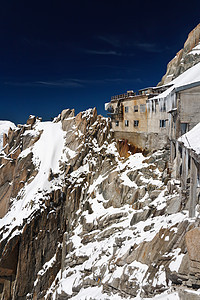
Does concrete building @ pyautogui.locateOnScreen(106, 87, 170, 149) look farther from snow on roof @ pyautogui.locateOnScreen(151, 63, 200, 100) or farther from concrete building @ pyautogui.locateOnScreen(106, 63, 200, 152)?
snow on roof @ pyautogui.locateOnScreen(151, 63, 200, 100)

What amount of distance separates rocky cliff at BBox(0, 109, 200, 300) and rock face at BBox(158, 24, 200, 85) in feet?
52.7

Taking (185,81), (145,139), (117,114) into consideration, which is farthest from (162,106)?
(117,114)

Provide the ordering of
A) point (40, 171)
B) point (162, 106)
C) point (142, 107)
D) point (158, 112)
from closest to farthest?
point (162, 106) < point (158, 112) < point (142, 107) < point (40, 171)

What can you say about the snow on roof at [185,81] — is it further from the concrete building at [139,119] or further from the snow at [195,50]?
the snow at [195,50]

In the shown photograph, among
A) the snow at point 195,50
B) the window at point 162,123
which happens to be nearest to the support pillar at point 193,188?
the window at point 162,123

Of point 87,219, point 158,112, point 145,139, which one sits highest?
point 158,112

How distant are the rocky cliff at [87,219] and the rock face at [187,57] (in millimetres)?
16056

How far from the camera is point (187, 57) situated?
31.1 metres

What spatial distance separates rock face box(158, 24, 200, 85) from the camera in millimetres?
30461

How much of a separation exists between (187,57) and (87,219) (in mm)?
30896

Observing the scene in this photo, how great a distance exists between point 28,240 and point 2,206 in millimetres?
13265

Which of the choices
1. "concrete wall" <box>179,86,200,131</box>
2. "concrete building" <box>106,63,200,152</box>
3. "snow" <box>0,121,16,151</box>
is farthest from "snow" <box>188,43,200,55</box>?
"snow" <box>0,121,16,151</box>

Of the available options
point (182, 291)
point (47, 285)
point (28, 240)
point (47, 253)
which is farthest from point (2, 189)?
point (182, 291)

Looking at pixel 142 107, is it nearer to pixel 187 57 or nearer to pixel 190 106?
pixel 190 106
